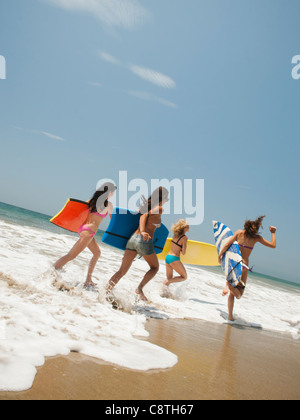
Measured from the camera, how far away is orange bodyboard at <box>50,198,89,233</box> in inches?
198

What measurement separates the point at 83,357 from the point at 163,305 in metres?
2.95

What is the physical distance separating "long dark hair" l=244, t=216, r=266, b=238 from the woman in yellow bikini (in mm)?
1419

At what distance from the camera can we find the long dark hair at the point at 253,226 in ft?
16.6

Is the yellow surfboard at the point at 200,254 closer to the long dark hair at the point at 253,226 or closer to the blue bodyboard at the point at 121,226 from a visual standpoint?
the long dark hair at the point at 253,226

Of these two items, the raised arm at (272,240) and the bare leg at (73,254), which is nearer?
the bare leg at (73,254)

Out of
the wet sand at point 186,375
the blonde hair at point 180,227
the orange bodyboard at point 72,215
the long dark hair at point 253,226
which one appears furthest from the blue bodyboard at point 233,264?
the orange bodyboard at point 72,215

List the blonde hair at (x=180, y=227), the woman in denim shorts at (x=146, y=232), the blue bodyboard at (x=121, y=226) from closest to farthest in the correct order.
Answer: the woman in denim shorts at (x=146, y=232)
the blue bodyboard at (x=121, y=226)
the blonde hair at (x=180, y=227)

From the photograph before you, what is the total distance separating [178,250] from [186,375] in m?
4.06

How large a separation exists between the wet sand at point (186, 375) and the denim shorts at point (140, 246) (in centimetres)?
105

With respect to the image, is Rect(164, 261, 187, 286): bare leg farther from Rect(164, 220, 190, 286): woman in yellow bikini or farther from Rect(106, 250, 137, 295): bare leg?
Rect(106, 250, 137, 295): bare leg
